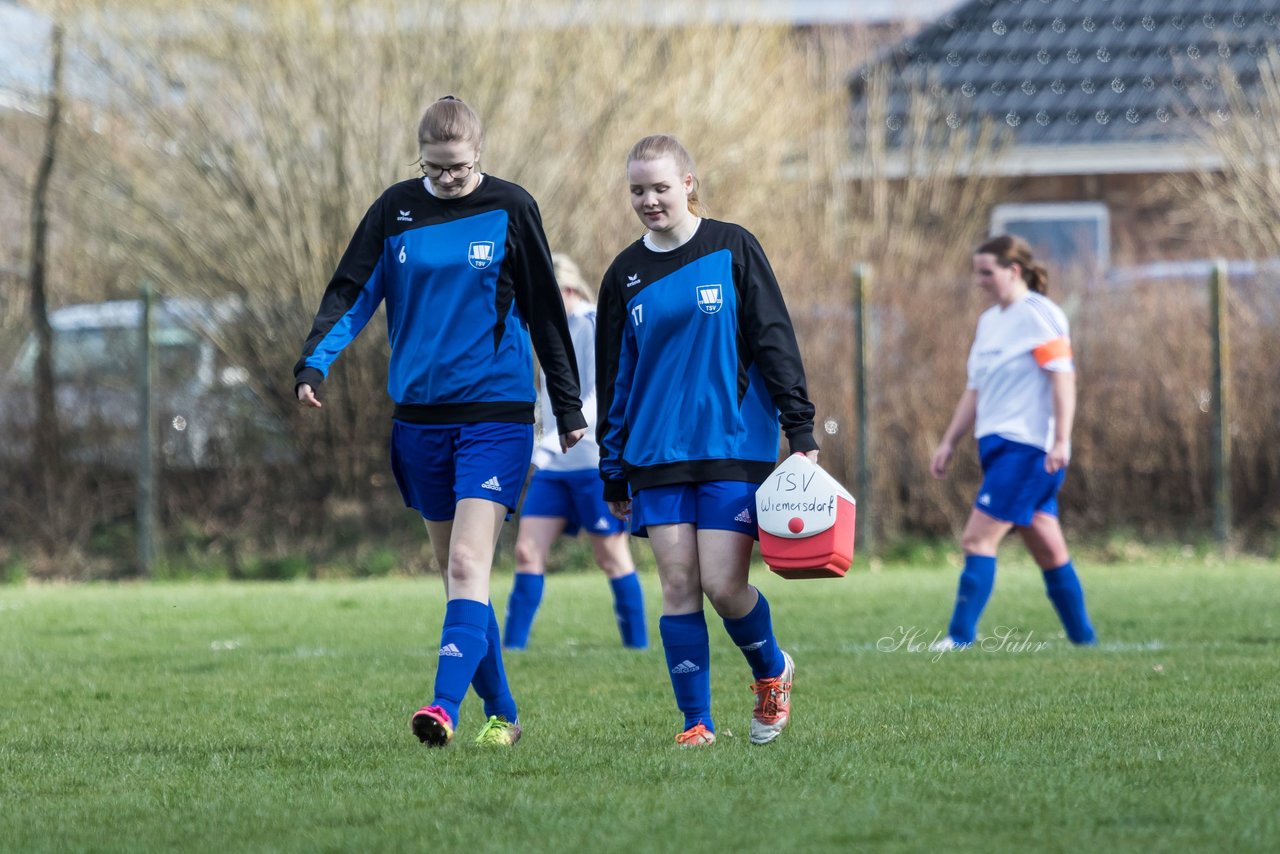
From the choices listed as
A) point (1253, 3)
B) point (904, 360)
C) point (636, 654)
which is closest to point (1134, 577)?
point (904, 360)

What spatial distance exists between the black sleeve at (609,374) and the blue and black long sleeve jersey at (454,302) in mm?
114

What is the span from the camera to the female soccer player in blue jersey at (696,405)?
5.76 metres

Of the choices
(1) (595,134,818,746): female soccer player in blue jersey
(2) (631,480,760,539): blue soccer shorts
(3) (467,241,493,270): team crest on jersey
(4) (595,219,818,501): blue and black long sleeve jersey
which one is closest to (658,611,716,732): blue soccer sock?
(1) (595,134,818,746): female soccer player in blue jersey

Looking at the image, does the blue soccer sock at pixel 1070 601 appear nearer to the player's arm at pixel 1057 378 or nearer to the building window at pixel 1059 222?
the player's arm at pixel 1057 378

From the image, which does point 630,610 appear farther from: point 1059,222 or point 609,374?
point 1059,222

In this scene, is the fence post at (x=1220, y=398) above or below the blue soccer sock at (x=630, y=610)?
above

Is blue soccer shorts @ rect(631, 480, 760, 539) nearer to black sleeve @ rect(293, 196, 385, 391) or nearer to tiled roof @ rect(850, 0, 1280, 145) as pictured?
black sleeve @ rect(293, 196, 385, 391)

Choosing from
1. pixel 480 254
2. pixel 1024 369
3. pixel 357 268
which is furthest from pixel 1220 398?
pixel 357 268

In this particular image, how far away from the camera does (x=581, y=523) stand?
30.5ft

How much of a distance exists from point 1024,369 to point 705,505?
3543 millimetres

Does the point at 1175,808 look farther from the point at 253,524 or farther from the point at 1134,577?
the point at 253,524

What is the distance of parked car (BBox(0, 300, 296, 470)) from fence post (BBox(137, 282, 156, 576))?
0.64 ft

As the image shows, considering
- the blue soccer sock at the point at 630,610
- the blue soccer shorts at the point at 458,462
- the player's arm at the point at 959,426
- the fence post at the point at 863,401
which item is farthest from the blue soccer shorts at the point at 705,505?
the fence post at the point at 863,401

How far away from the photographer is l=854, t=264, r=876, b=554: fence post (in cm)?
1434
